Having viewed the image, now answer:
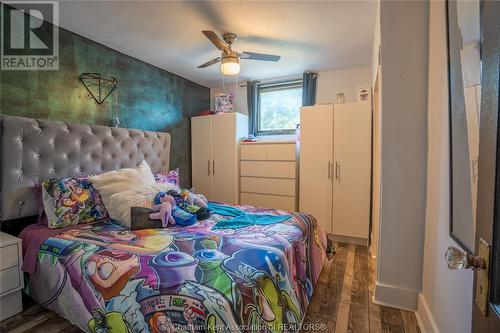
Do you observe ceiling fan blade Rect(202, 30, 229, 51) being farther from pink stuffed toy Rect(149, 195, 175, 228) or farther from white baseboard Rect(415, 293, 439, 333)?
white baseboard Rect(415, 293, 439, 333)

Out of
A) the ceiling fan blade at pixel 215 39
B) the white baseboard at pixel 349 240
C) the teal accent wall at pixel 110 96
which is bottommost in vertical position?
the white baseboard at pixel 349 240

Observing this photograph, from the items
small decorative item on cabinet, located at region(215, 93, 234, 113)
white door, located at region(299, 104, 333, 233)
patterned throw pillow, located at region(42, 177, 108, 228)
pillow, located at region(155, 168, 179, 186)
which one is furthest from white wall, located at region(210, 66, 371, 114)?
patterned throw pillow, located at region(42, 177, 108, 228)

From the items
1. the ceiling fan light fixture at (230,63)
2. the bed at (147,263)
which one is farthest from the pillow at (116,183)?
the ceiling fan light fixture at (230,63)

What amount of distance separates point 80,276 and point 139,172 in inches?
46.6

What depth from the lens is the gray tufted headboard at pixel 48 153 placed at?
184 cm

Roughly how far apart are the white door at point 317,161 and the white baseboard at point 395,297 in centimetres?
136

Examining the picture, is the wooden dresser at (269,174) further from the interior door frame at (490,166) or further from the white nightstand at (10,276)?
the interior door frame at (490,166)

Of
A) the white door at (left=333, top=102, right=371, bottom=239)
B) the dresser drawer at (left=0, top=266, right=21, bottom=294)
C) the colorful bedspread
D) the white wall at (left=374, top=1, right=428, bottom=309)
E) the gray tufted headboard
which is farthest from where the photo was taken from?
the white door at (left=333, top=102, right=371, bottom=239)

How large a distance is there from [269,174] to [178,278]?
255cm

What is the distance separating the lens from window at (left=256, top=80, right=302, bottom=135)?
151 inches

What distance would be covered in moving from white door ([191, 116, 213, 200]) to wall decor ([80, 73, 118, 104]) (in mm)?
1386

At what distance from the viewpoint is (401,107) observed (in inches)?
69.4

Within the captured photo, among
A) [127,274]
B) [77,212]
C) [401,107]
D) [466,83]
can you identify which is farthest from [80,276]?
[401,107]

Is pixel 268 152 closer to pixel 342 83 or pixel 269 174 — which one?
pixel 269 174
